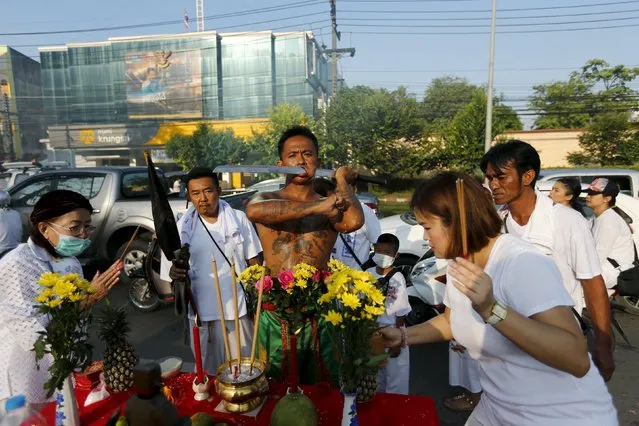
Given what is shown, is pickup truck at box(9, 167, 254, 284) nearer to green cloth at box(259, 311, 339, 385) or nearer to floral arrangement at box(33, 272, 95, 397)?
green cloth at box(259, 311, 339, 385)

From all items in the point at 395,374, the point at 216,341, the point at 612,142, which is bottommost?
the point at 395,374

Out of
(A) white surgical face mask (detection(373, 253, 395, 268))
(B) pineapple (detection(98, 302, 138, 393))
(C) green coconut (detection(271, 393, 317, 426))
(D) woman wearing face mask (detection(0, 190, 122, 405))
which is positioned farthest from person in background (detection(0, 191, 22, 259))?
(C) green coconut (detection(271, 393, 317, 426))

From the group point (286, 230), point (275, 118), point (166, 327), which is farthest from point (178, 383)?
point (275, 118)

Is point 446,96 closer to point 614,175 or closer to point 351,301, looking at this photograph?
point 614,175

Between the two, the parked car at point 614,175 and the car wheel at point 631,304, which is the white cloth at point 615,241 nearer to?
the car wheel at point 631,304

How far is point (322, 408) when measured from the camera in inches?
72.9

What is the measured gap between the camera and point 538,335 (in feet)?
4.39

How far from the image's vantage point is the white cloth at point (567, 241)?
7.47ft

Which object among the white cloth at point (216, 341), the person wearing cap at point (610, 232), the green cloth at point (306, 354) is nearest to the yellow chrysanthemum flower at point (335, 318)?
the green cloth at point (306, 354)

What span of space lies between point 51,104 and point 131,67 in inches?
377

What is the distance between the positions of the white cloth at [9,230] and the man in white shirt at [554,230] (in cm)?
557

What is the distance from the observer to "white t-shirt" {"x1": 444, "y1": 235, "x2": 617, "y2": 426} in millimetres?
1438

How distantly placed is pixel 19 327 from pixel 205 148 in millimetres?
30441

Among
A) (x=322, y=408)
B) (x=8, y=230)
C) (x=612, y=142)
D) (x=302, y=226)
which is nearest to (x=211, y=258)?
(x=302, y=226)
